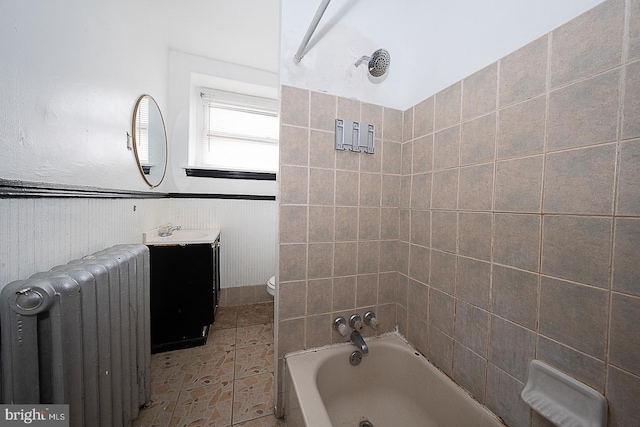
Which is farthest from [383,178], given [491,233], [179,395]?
[179,395]

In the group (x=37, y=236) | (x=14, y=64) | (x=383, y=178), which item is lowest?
(x=37, y=236)

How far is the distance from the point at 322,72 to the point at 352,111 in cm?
23

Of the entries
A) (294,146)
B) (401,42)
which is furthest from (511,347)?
(401,42)

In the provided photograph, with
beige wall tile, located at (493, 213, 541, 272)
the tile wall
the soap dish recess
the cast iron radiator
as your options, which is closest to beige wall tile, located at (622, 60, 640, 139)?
the tile wall

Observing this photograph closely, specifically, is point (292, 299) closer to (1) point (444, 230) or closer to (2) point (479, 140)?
(1) point (444, 230)

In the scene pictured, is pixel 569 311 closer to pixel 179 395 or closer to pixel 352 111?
pixel 352 111

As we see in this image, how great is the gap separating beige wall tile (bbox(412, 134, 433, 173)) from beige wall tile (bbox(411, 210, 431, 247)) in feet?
0.72

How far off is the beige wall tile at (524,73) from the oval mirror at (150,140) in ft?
6.31

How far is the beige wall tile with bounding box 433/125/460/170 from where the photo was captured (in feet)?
2.94

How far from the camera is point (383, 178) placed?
1.15m

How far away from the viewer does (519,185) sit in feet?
2.26

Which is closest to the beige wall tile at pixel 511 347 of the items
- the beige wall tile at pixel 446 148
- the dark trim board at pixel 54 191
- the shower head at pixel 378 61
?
the beige wall tile at pixel 446 148

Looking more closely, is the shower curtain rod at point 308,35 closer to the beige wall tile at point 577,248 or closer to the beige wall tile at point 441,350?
the beige wall tile at point 577,248

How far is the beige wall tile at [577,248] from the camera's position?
528 millimetres
